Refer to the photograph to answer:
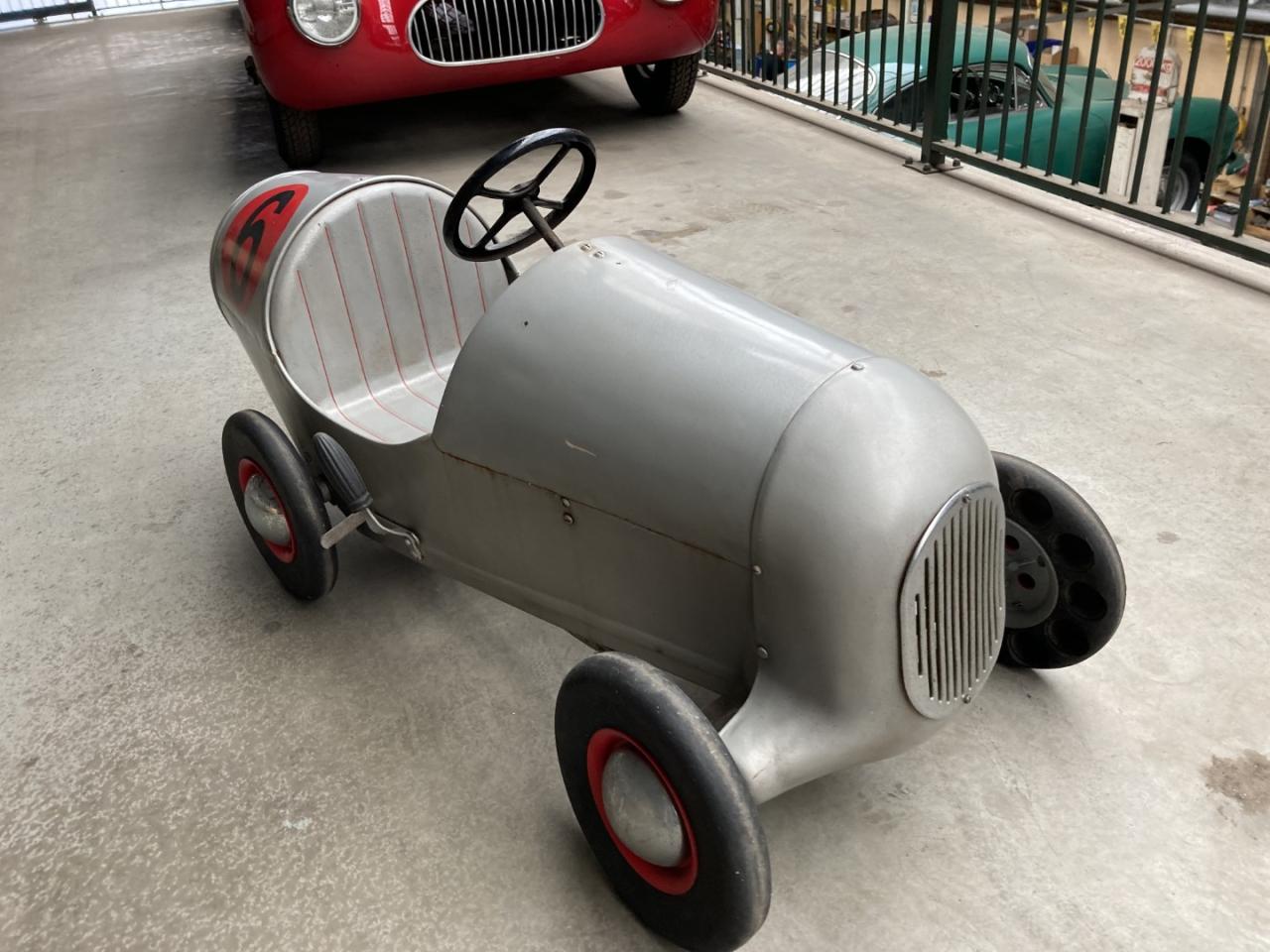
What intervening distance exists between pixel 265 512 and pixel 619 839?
110 centimetres

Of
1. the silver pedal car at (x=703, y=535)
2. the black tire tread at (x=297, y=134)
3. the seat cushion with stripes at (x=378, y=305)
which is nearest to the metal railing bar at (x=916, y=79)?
the black tire tread at (x=297, y=134)

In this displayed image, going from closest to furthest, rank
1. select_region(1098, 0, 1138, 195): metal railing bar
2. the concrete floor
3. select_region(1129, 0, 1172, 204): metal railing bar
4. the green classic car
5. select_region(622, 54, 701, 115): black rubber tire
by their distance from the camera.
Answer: the concrete floor
select_region(1129, 0, 1172, 204): metal railing bar
select_region(1098, 0, 1138, 195): metal railing bar
the green classic car
select_region(622, 54, 701, 115): black rubber tire

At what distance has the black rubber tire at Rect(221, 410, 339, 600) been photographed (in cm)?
208

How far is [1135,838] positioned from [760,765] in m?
0.66

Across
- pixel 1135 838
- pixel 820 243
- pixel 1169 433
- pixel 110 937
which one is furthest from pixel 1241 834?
pixel 820 243

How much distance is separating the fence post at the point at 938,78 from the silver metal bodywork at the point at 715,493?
3213 millimetres

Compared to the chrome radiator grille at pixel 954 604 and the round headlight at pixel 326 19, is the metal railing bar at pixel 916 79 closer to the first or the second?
the round headlight at pixel 326 19

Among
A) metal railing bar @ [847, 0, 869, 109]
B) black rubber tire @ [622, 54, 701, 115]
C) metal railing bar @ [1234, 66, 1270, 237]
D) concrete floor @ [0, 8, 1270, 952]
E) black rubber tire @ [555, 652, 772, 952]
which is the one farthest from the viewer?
black rubber tire @ [622, 54, 701, 115]

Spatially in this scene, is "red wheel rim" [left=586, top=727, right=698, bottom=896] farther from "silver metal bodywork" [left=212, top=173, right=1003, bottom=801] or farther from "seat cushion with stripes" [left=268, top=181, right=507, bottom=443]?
"seat cushion with stripes" [left=268, top=181, right=507, bottom=443]

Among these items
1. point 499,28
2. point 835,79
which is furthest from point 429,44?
point 835,79

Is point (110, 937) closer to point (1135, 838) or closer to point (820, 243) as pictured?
point (1135, 838)

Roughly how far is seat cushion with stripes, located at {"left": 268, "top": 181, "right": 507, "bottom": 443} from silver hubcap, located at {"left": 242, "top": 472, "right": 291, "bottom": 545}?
210 mm

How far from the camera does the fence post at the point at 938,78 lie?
14.4 ft

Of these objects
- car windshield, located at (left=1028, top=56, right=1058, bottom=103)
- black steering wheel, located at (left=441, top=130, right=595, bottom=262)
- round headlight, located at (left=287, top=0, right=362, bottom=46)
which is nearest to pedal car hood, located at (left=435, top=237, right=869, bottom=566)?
black steering wheel, located at (left=441, top=130, right=595, bottom=262)
